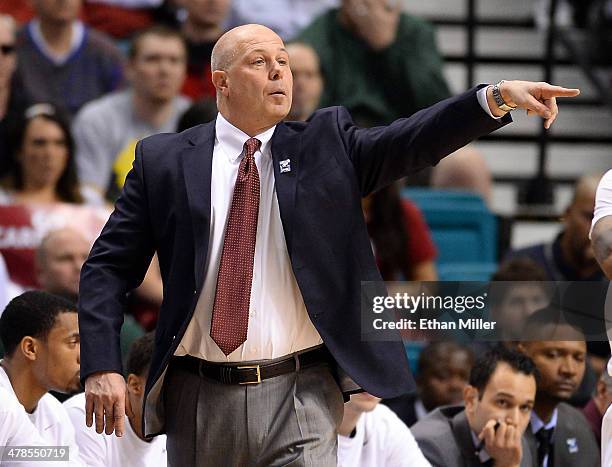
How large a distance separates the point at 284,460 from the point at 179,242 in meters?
0.58

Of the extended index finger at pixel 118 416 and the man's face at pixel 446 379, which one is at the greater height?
the extended index finger at pixel 118 416

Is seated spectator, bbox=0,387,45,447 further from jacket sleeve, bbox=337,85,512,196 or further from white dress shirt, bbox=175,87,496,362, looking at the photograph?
jacket sleeve, bbox=337,85,512,196

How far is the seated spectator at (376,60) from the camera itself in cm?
685

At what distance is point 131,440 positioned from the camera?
400 centimetres

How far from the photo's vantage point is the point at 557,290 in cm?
430

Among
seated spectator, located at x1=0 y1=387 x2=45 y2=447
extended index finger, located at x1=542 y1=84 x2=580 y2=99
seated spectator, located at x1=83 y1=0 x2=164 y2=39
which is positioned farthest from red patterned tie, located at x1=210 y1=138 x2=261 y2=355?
seated spectator, located at x1=83 y1=0 x2=164 y2=39

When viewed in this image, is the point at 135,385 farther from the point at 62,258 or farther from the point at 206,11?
the point at 206,11

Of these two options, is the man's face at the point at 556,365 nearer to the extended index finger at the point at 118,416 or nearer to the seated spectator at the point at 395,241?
the seated spectator at the point at 395,241

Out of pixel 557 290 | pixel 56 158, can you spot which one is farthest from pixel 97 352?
pixel 56 158

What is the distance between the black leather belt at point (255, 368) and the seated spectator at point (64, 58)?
3.61 metres

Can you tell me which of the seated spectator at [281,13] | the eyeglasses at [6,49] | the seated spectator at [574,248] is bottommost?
the seated spectator at [574,248]

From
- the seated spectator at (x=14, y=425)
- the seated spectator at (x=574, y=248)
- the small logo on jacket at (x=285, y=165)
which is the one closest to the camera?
the small logo on jacket at (x=285, y=165)

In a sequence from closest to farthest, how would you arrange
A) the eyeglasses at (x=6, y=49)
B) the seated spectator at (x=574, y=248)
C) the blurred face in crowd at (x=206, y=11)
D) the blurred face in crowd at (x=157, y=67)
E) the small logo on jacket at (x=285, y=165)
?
1. the small logo on jacket at (x=285, y=165)
2. the seated spectator at (x=574, y=248)
3. the eyeglasses at (x=6, y=49)
4. the blurred face in crowd at (x=157, y=67)
5. the blurred face in crowd at (x=206, y=11)

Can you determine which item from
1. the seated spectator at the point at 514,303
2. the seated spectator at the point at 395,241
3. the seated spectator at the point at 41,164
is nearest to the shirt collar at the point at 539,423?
the seated spectator at the point at 514,303
